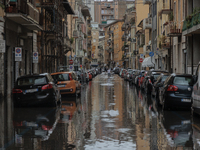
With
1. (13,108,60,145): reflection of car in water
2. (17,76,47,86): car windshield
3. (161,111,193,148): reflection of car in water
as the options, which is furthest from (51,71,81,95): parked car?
(161,111,193,148): reflection of car in water

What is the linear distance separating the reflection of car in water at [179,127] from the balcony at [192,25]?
1224cm

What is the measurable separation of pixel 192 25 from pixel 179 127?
17.4 metres

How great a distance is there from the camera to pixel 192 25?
87.5 ft

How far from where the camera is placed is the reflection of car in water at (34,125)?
9172 millimetres

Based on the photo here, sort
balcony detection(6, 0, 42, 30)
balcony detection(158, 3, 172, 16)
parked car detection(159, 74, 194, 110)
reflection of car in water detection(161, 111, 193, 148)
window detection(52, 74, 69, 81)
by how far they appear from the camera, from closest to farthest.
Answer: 1. reflection of car in water detection(161, 111, 193, 148)
2. parked car detection(159, 74, 194, 110)
3. window detection(52, 74, 69, 81)
4. balcony detection(6, 0, 42, 30)
5. balcony detection(158, 3, 172, 16)

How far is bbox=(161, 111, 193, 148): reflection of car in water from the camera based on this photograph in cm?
820

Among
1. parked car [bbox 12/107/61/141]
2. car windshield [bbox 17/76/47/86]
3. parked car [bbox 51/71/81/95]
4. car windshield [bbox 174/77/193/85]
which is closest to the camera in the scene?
parked car [bbox 12/107/61/141]

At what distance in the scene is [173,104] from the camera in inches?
578

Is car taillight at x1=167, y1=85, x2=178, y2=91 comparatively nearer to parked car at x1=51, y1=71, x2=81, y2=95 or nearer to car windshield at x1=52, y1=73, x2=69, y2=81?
parked car at x1=51, y1=71, x2=81, y2=95

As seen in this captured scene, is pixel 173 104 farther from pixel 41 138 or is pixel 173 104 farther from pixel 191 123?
pixel 41 138

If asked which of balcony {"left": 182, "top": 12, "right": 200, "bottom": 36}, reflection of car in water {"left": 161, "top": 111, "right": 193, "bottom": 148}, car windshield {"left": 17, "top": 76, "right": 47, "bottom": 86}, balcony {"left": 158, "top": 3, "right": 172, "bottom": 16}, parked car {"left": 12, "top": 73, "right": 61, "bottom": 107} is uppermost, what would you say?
balcony {"left": 158, "top": 3, "right": 172, "bottom": 16}

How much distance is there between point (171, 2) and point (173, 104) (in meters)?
26.2

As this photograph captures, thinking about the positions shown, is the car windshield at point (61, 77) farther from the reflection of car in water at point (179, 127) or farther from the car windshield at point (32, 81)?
the reflection of car in water at point (179, 127)

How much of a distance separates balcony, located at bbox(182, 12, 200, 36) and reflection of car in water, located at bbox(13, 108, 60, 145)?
570 inches
